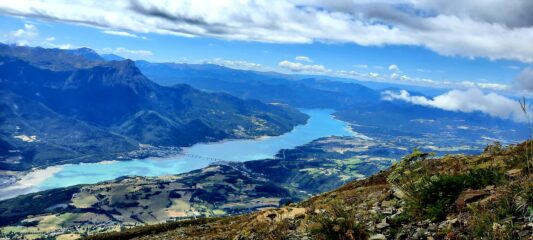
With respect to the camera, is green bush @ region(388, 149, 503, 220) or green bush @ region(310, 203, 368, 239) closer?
green bush @ region(310, 203, 368, 239)

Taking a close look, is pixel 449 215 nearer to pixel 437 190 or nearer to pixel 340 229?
pixel 437 190

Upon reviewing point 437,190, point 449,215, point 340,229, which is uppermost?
point 437,190

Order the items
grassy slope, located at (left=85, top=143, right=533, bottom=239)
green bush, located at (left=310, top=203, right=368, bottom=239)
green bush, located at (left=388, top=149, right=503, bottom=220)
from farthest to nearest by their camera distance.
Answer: green bush, located at (left=388, top=149, right=503, bottom=220)
green bush, located at (left=310, top=203, right=368, bottom=239)
grassy slope, located at (left=85, top=143, right=533, bottom=239)

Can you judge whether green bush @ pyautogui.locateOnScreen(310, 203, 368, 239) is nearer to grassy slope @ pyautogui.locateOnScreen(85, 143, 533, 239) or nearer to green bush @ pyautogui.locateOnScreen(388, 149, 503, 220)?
grassy slope @ pyautogui.locateOnScreen(85, 143, 533, 239)

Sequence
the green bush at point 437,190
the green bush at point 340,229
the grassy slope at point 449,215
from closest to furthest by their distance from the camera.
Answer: the grassy slope at point 449,215 < the green bush at point 340,229 < the green bush at point 437,190

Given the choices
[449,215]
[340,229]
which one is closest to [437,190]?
[449,215]

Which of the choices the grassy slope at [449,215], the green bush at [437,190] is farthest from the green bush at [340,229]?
the green bush at [437,190]

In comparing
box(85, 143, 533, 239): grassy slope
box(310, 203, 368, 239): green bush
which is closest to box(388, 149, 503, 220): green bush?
box(85, 143, 533, 239): grassy slope

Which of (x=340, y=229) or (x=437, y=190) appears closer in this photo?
(x=340, y=229)

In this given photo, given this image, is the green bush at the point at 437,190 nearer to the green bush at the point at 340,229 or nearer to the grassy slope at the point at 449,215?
the grassy slope at the point at 449,215

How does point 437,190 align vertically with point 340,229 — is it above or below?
above

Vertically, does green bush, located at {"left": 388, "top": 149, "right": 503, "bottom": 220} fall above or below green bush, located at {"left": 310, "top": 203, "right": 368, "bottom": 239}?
above

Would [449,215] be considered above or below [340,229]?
above
